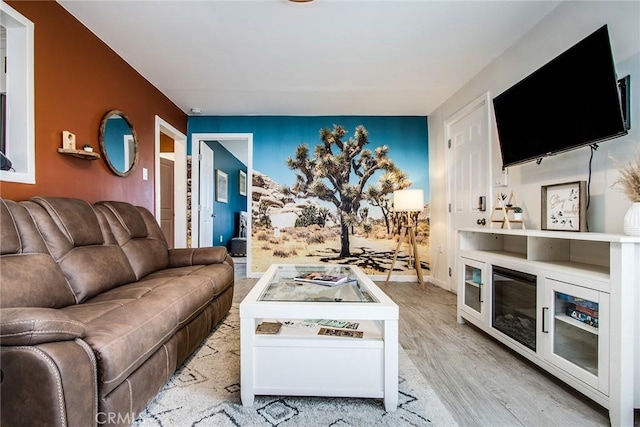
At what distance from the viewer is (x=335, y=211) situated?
4.52 meters

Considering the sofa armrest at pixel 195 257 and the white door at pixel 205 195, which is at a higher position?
the white door at pixel 205 195

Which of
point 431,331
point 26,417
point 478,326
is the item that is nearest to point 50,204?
point 26,417

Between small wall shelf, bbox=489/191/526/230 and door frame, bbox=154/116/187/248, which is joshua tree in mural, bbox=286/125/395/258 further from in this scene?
small wall shelf, bbox=489/191/526/230

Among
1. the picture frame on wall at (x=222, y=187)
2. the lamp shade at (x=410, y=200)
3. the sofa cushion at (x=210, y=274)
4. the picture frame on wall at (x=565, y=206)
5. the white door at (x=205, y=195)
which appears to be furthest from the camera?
the picture frame on wall at (x=222, y=187)

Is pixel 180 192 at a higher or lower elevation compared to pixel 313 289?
higher

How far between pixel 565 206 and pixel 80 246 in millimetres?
3030

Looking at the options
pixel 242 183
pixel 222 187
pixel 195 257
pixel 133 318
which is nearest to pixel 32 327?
pixel 133 318

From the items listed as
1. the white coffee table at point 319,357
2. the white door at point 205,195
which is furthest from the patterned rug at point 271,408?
the white door at point 205,195

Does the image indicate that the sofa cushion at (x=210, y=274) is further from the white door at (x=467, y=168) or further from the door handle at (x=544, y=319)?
the white door at (x=467, y=168)

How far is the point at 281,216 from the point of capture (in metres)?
4.57

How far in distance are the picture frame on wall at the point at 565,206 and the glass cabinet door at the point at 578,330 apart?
1.56 ft

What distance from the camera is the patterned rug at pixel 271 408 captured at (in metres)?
1.38

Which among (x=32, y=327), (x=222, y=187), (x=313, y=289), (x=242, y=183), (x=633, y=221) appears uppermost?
(x=242, y=183)

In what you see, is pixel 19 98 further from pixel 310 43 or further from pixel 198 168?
pixel 198 168
